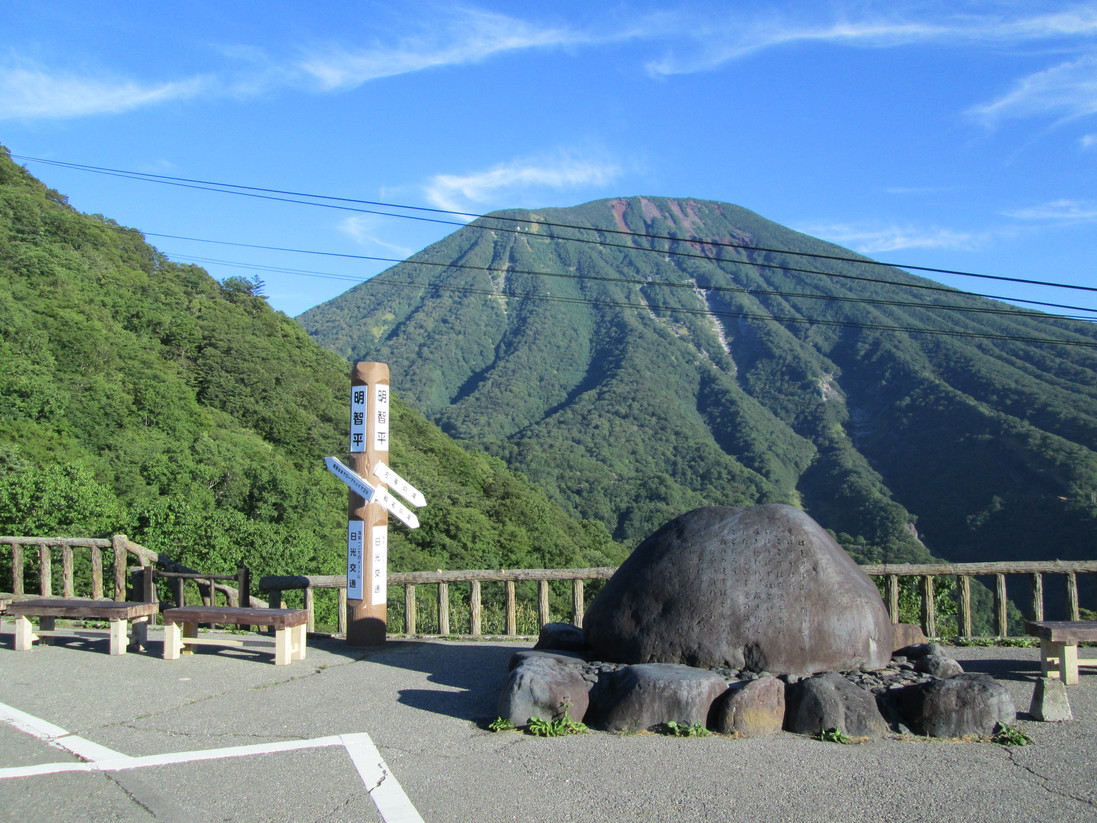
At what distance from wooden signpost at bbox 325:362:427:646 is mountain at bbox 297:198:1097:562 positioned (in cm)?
3281

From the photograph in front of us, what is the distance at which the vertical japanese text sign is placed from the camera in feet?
28.3

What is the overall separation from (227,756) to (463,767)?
4.83ft

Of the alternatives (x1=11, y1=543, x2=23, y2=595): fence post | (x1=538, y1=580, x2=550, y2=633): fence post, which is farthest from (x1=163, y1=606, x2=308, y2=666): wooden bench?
(x1=11, y1=543, x2=23, y2=595): fence post

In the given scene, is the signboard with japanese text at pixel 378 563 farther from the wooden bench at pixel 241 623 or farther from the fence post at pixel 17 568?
the fence post at pixel 17 568

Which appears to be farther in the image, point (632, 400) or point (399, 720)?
point (632, 400)

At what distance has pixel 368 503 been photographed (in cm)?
868

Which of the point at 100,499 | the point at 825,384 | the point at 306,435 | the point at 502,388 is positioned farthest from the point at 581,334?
the point at 100,499

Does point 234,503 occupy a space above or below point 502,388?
below

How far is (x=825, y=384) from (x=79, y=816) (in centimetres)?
12094

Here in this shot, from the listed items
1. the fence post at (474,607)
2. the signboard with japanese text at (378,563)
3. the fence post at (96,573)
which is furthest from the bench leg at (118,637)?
the fence post at (474,607)

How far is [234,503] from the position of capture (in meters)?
26.1

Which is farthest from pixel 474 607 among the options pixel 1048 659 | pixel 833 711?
pixel 1048 659

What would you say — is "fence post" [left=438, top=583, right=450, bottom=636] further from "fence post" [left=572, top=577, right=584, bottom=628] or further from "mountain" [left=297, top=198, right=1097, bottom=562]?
"mountain" [left=297, top=198, right=1097, bottom=562]

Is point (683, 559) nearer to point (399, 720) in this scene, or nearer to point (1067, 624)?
point (399, 720)
